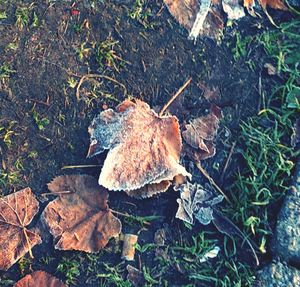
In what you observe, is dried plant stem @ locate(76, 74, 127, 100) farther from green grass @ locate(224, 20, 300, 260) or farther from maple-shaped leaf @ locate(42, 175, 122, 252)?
green grass @ locate(224, 20, 300, 260)

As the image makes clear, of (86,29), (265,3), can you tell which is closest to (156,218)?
(86,29)

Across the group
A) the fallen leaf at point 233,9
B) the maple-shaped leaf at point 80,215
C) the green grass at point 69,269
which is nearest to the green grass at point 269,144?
the fallen leaf at point 233,9

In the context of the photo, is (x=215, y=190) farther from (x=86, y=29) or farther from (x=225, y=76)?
(x=86, y=29)

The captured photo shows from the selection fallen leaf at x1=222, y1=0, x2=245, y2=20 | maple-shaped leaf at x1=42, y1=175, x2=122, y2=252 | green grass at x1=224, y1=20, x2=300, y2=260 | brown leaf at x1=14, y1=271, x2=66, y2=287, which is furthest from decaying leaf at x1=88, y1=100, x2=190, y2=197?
fallen leaf at x1=222, y1=0, x2=245, y2=20

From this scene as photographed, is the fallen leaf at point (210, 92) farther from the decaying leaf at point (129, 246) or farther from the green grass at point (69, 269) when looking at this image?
the green grass at point (69, 269)

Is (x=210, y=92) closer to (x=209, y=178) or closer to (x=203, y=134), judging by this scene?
(x=203, y=134)
